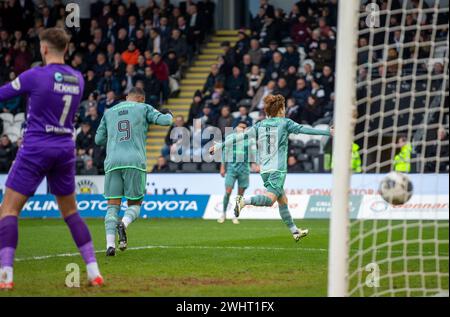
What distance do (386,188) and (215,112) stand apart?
46.6ft

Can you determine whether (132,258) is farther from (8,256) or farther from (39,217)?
(39,217)

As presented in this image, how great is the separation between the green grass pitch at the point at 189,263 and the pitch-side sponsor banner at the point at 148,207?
11.6ft

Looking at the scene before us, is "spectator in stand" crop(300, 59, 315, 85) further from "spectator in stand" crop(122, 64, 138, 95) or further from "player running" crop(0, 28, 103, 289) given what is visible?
"player running" crop(0, 28, 103, 289)

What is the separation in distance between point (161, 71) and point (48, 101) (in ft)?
56.0

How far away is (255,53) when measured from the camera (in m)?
24.8

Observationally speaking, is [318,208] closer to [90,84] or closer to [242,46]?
[242,46]

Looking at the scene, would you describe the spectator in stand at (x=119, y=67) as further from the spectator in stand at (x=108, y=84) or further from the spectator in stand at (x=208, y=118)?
the spectator in stand at (x=208, y=118)

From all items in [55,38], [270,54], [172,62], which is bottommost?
[55,38]

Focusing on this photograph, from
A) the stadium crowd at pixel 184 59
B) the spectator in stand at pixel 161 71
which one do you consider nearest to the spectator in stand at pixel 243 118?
the stadium crowd at pixel 184 59

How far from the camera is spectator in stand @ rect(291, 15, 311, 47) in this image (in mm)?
24969

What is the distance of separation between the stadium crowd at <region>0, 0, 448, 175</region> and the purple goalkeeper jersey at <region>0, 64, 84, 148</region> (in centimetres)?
1306

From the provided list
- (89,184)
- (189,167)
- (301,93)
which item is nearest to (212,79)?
(301,93)

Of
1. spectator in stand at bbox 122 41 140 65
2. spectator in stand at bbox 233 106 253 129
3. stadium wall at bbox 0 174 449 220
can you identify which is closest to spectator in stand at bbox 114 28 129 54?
spectator in stand at bbox 122 41 140 65
